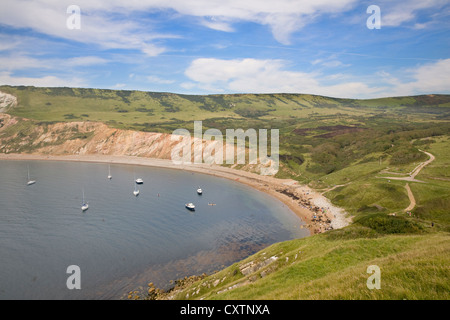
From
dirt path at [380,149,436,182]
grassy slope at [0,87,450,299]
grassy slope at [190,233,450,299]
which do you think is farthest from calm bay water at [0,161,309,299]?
dirt path at [380,149,436,182]

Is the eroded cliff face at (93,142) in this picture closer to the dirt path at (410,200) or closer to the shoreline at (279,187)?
the shoreline at (279,187)

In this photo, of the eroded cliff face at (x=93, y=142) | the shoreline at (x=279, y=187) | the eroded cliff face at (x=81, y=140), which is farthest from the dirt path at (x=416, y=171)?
the eroded cliff face at (x=81, y=140)

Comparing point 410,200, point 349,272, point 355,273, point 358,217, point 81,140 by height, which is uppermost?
point 81,140

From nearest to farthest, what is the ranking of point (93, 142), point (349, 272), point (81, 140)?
point (349, 272), point (93, 142), point (81, 140)

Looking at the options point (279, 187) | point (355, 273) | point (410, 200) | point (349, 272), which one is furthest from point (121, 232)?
point (410, 200)

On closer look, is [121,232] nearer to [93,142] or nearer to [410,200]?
[410,200]
